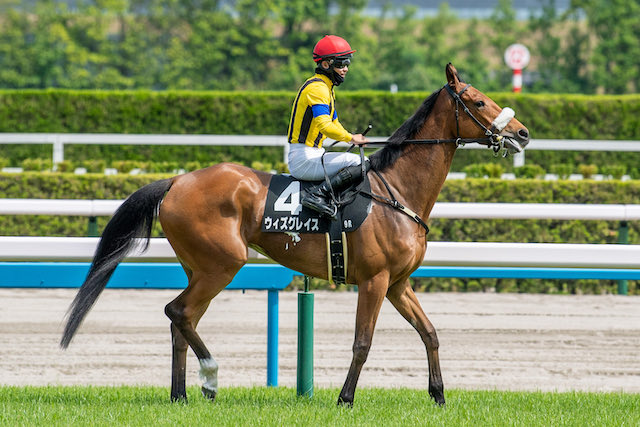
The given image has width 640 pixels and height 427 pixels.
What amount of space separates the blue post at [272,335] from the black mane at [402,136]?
0.95 metres

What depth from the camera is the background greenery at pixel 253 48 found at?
1448 inches

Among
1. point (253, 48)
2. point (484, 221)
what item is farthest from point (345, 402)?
point (253, 48)

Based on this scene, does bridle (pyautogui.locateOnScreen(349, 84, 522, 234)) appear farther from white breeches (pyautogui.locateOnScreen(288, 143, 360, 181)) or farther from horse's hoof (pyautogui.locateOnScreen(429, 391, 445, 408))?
horse's hoof (pyautogui.locateOnScreen(429, 391, 445, 408))

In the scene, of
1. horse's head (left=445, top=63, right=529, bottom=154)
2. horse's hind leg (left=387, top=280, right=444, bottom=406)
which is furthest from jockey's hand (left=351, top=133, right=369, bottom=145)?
horse's hind leg (left=387, top=280, right=444, bottom=406)

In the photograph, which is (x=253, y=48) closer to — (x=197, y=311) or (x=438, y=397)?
(x=197, y=311)

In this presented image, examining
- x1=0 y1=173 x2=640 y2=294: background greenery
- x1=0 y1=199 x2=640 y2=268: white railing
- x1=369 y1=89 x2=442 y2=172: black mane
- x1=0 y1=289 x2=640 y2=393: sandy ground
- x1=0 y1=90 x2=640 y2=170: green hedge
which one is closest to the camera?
x1=369 y1=89 x2=442 y2=172: black mane

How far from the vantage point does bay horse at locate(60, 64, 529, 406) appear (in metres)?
4.93

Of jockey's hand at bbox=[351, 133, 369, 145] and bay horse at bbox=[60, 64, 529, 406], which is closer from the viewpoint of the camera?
jockey's hand at bbox=[351, 133, 369, 145]

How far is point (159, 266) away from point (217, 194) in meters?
0.69

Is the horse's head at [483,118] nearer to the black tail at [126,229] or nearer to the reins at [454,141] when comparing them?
the reins at [454,141]

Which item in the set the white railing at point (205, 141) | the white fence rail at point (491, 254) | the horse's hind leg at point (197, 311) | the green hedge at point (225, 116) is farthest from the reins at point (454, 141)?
the green hedge at point (225, 116)

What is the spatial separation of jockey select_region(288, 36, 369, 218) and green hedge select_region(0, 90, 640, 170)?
9797 millimetres

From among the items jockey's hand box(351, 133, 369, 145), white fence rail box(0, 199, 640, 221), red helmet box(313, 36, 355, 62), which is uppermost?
red helmet box(313, 36, 355, 62)

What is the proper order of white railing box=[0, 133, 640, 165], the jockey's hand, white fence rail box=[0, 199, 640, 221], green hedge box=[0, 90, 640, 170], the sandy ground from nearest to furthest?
1. the jockey's hand
2. the sandy ground
3. white fence rail box=[0, 199, 640, 221]
4. white railing box=[0, 133, 640, 165]
5. green hedge box=[0, 90, 640, 170]
